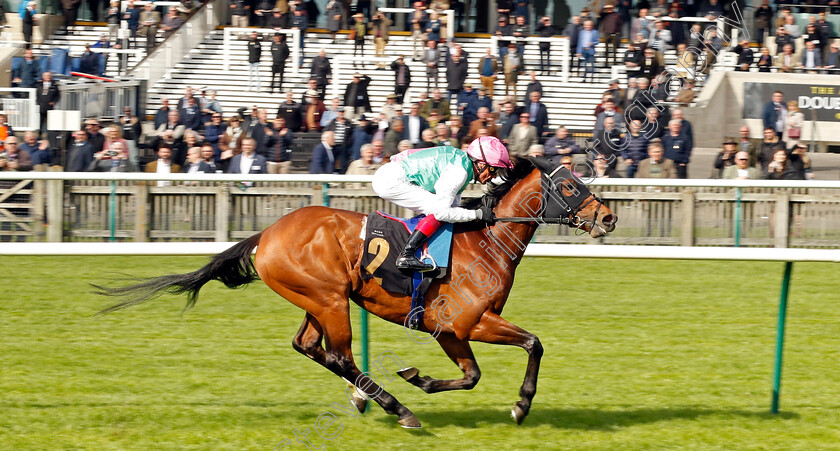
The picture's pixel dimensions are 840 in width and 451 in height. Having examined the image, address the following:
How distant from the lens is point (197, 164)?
977 centimetres

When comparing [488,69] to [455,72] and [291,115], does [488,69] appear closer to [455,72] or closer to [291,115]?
[455,72]

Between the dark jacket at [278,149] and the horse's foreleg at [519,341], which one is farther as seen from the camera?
the dark jacket at [278,149]

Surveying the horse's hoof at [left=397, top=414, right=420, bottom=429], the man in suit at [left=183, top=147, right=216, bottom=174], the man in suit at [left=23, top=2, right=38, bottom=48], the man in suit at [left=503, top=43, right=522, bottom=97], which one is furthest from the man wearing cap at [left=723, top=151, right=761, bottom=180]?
the man in suit at [left=23, top=2, right=38, bottom=48]

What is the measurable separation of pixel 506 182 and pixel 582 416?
113cm

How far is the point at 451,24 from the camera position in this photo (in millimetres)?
16156

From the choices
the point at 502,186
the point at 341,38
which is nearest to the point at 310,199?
the point at 502,186

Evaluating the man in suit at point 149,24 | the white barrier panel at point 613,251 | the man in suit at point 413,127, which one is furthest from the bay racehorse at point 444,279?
the man in suit at point 149,24

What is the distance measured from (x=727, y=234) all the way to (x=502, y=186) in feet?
15.9

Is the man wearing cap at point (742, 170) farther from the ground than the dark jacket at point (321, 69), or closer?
closer

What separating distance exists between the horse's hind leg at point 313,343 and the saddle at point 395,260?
16.4 inches

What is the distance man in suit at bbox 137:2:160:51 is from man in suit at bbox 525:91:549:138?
737cm

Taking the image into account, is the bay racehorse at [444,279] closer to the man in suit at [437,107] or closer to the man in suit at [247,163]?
the man in suit at [247,163]

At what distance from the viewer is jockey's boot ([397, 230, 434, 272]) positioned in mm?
4445

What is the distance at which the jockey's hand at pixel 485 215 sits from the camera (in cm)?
457
